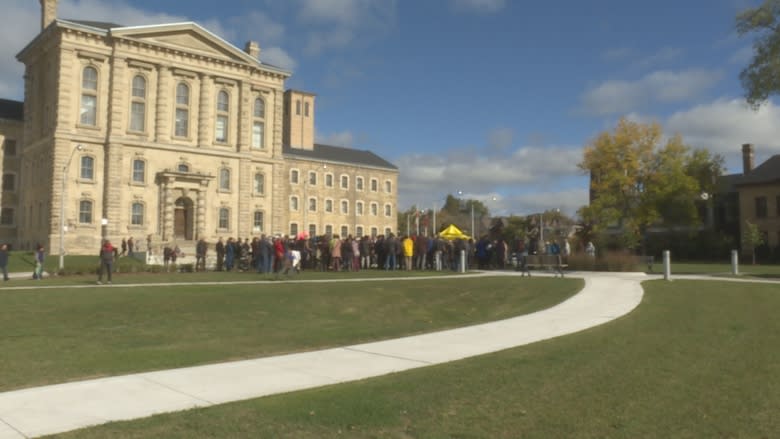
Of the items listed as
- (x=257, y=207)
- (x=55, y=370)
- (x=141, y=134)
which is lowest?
(x=55, y=370)

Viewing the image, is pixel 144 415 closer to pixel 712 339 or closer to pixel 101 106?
pixel 712 339

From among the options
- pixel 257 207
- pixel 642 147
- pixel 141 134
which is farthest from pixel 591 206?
pixel 141 134

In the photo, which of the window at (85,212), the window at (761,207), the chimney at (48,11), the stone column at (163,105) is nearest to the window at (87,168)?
the window at (85,212)

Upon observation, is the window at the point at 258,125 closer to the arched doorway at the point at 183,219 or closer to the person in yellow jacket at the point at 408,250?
the arched doorway at the point at 183,219

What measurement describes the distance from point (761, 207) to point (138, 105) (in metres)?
57.8

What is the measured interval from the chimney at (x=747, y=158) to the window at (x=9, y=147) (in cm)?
7582

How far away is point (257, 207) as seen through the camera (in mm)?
58750

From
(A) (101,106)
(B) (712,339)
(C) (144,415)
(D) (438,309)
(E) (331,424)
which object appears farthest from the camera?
(A) (101,106)

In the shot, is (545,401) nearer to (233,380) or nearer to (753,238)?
(233,380)

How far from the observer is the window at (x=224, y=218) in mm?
55625

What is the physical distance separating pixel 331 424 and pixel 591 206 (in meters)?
55.1

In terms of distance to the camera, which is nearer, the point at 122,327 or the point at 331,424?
the point at 331,424

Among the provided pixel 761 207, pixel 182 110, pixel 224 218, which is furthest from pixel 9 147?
pixel 761 207

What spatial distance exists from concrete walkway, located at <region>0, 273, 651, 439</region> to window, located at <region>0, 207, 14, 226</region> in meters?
59.2
